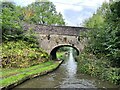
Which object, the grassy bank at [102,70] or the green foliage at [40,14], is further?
the green foliage at [40,14]

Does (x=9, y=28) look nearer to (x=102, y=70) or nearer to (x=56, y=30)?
(x=56, y=30)

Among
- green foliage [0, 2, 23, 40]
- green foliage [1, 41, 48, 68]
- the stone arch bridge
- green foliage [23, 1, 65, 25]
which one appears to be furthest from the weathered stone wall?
green foliage [23, 1, 65, 25]

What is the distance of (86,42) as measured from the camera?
24.0m

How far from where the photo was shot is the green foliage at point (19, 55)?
17188mm

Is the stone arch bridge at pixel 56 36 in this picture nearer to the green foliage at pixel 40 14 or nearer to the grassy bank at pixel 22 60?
the grassy bank at pixel 22 60

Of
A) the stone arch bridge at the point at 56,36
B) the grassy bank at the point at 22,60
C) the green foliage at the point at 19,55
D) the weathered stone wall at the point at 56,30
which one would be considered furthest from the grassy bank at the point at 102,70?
the weathered stone wall at the point at 56,30

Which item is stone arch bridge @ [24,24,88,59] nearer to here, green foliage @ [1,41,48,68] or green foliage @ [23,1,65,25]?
green foliage @ [1,41,48,68]

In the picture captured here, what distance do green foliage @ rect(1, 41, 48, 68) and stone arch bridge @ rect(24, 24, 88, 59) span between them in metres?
2.09

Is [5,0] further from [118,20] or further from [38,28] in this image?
[118,20]

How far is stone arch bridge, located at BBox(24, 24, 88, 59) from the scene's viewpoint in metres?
23.5

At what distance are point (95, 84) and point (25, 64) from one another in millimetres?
7197

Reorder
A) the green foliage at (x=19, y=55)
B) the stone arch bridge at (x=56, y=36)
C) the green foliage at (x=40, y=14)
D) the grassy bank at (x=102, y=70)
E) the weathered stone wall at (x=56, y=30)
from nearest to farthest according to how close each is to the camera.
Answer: the grassy bank at (x=102, y=70)
the green foliage at (x=19, y=55)
the weathered stone wall at (x=56, y=30)
the stone arch bridge at (x=56, y=36)
the green foliage at (x=40, y=14)

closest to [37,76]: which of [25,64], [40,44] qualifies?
[25,64]

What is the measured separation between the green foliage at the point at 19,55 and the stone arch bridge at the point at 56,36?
6.87 feet
